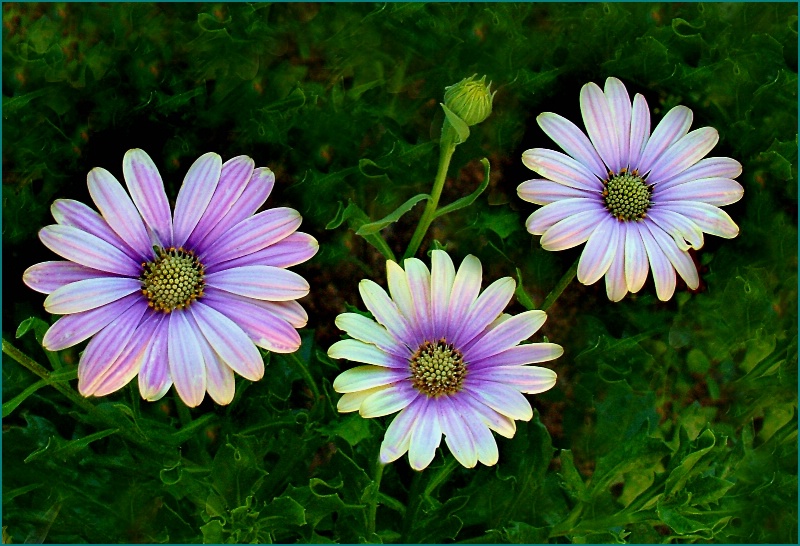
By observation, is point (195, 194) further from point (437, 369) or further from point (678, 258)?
point (678, 258)

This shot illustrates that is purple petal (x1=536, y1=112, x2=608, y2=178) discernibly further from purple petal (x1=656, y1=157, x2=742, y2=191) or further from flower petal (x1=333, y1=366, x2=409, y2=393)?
flower petal (x1=333, y1=366, x2=409, y2=393)

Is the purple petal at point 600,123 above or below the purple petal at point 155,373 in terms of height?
above

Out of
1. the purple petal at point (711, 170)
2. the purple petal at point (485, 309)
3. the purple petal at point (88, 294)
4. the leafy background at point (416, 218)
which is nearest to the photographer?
the purple petal at point (88, 294)

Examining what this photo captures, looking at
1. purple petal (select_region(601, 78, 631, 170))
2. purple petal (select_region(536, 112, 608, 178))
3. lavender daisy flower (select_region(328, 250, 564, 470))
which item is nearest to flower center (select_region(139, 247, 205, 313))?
lavender daisy flower (select_region(328, 250, 564, 470))

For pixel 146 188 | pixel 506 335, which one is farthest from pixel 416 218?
pixel 146 188

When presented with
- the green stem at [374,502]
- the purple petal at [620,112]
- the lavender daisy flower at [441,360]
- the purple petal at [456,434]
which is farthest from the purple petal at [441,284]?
the purple petal at [620,112]

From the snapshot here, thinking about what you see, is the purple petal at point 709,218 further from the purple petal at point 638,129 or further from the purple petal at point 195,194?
the purple petal at point 195,194
